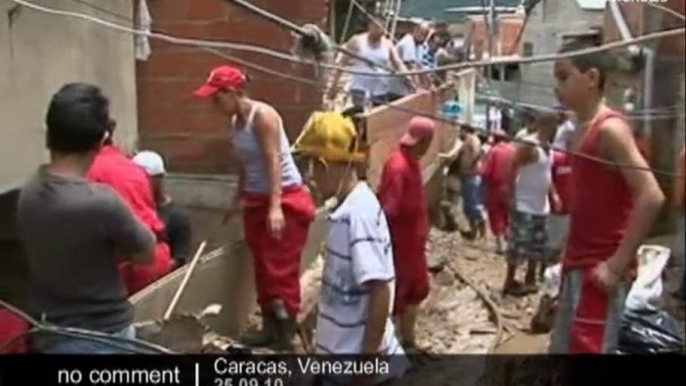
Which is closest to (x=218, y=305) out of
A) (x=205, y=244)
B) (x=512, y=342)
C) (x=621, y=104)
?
(x=205, y=244)

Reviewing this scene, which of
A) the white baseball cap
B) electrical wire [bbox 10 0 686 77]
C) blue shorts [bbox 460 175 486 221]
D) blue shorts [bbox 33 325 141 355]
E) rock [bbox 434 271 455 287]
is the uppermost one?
electrical wire [bbox 10 0 686 77]

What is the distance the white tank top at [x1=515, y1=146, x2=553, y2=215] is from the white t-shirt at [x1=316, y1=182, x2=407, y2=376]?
0.46ft

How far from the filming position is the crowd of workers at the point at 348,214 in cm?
135

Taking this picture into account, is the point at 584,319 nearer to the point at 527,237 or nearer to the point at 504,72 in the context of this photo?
the point at 527,237

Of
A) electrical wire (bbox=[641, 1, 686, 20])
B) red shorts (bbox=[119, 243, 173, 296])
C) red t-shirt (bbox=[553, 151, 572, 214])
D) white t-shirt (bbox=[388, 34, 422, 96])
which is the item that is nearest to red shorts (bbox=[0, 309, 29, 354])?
red shorts (bbox=[119, 243, 173, 296])

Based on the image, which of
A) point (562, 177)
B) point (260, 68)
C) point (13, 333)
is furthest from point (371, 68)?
→ point (13, 333)

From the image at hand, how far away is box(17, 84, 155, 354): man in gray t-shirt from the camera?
4.41 ft

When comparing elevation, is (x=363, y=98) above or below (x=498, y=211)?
above

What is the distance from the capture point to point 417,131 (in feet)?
4.59

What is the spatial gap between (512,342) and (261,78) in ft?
1.18

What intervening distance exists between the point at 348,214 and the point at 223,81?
0.60 ft

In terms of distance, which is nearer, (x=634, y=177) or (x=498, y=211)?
(x=634, y=177)

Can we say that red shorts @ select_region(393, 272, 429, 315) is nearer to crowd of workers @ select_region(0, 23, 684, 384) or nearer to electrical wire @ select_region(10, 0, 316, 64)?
crowd of workers @ select_region(0, 23, 684, 384)

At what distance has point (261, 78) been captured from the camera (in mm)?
1414
